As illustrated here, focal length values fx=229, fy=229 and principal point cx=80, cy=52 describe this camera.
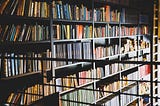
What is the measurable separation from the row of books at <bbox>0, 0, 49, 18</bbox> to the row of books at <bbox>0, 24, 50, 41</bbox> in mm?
128

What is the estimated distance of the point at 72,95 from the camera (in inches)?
114

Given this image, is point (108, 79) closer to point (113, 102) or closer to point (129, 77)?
point (113, 102)

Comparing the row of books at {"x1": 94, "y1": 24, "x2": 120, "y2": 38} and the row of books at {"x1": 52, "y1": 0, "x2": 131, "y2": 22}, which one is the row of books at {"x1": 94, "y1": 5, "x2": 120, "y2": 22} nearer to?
the row of books at {"x1": 52, "y1": 0, "x2": 131, "y2": 22}

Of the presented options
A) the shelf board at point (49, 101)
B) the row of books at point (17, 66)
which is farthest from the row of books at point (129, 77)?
the shelf board at point (49, 101)

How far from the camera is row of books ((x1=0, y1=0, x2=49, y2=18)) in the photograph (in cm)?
219

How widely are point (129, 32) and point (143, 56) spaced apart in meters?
0.96

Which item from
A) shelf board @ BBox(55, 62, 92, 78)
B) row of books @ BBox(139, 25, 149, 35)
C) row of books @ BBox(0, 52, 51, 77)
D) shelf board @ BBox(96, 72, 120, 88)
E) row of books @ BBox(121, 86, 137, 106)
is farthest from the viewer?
row of books @ BBox(139, 25, 149, 35)

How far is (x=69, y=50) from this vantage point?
2.86m

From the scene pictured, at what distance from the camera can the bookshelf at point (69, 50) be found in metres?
2.18

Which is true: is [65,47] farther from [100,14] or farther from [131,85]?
[131,85]

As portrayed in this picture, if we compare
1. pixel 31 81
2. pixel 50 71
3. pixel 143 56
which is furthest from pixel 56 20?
pixel 143 56

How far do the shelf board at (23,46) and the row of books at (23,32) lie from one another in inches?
1.8

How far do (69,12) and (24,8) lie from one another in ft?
2.25

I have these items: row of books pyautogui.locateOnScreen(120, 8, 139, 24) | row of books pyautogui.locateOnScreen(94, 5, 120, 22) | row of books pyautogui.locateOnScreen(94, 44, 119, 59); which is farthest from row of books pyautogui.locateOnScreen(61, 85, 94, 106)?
row of books pyautogui.locateOnScreen(120, 8, 139, 24)
